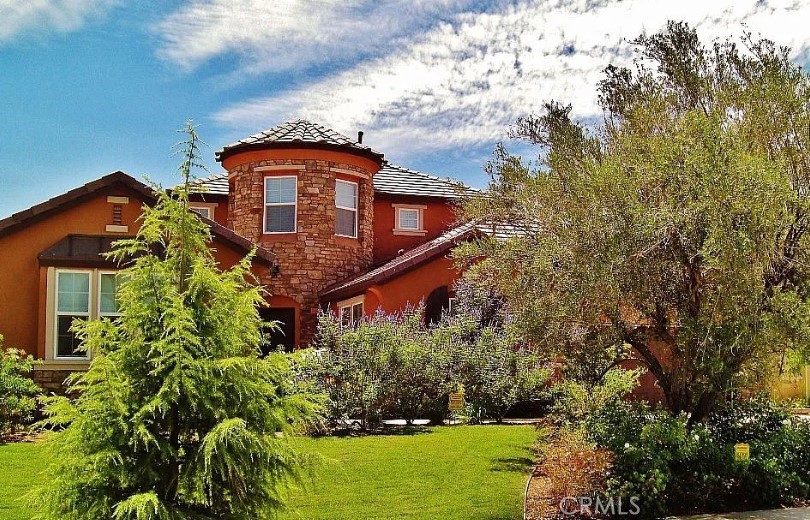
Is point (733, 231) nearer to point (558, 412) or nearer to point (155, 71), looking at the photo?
point (558, 412)

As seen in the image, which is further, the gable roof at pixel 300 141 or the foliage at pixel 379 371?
the gable roof at pixel 300 141

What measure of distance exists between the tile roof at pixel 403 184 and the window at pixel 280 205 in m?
2.45

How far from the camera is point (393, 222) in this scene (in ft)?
82.9

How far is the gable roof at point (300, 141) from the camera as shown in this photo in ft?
73.6

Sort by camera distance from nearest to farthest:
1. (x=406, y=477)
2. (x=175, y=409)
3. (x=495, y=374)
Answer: (x=175, y=409) → (x=406, y=477) → (x=495, y=374)

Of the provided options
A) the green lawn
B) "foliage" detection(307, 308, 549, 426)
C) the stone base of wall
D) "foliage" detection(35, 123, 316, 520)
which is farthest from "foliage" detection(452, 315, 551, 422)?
"foliage" detection(35, 123, 316, 520)

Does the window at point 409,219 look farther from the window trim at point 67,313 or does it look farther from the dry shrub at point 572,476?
the dry shrub at point 572,476

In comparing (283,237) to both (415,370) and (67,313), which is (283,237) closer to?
(67,313)

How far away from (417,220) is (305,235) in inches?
179

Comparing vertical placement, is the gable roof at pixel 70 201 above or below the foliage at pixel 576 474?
above

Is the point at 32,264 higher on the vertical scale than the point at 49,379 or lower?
higher

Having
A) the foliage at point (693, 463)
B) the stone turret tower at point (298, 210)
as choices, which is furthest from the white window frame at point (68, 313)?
the foliage at point (693, 463)

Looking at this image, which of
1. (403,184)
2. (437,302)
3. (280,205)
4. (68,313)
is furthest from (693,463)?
(403,184)

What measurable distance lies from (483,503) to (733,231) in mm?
4055
